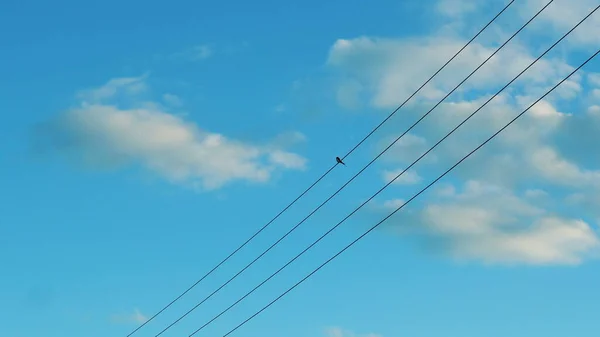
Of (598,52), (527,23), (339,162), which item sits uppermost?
(339,162)

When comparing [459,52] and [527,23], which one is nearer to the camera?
[527,23]

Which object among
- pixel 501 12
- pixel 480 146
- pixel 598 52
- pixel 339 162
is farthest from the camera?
pixel 339 162

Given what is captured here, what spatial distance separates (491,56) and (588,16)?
4.41m

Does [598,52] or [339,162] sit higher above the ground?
[339,162]

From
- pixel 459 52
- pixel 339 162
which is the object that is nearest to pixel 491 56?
pixel 459 52

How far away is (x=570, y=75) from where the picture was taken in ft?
122

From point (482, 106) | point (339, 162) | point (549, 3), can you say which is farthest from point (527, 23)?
point (339, 162)

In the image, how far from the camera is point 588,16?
1435 inches

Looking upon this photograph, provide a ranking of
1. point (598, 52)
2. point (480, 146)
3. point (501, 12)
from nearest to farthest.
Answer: point (598, 52), point (501, 12), point (480, 146)

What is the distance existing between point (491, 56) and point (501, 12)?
1.73 metres

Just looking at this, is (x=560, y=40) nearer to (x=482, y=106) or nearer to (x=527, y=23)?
(x=527, y=23)

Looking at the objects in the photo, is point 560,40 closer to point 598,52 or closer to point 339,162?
point 598,52

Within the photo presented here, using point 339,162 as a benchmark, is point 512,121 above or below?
below

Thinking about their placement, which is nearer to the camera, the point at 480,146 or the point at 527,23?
the point at 527,23
